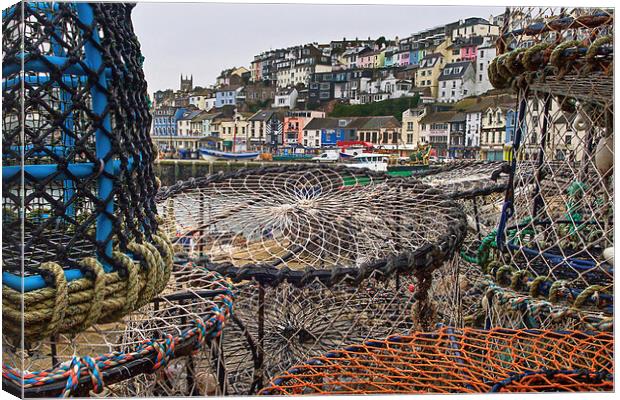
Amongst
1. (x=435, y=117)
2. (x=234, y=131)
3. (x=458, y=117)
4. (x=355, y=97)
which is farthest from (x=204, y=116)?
(x=458, y=117)

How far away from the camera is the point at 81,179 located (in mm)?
1267

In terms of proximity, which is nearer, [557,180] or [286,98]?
[557,180]

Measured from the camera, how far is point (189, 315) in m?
1.66

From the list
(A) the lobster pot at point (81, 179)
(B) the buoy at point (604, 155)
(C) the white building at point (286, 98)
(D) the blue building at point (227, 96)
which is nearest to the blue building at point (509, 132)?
(B) the buoy at point (604, 155)

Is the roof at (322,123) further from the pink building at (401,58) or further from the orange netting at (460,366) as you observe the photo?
the orange netting at (460,366)

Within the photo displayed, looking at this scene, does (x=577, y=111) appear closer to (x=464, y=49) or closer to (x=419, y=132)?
(x=464, y=49)

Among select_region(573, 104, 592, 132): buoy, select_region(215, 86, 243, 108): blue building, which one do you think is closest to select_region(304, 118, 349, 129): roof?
select_region(215, 86, 243, 108): blue building

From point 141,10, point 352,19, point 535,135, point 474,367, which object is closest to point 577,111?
point 535,135

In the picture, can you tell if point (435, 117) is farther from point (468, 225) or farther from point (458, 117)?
point (468, 225)

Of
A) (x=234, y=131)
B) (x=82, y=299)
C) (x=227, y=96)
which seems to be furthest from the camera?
(x=234, y=131)

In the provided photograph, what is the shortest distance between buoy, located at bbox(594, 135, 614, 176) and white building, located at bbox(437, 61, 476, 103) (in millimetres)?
698

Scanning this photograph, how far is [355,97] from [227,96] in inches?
21.2

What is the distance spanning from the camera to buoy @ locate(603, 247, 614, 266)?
6.52 ft

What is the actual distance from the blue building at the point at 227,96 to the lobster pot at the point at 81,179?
103 centimetres
